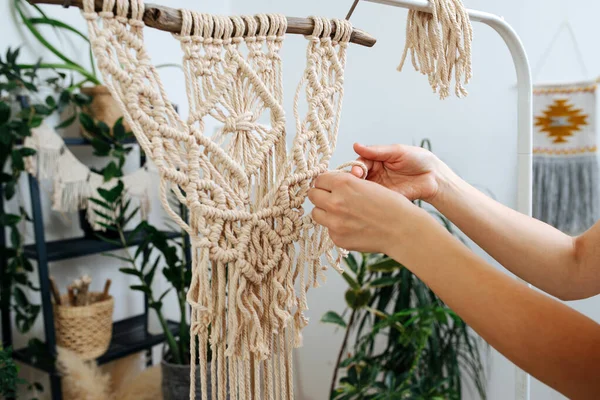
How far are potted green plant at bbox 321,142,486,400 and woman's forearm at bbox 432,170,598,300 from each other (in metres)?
0.67

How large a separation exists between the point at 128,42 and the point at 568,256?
0.77m

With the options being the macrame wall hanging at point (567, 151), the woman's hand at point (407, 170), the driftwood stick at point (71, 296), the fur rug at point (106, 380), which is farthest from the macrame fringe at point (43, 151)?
the macrame wall hanging at point (567, 151)

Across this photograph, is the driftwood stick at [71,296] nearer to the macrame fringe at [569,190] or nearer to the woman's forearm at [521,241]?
the woman's forearm at [521,241]

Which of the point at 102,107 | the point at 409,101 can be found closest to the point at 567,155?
the point at 409,101

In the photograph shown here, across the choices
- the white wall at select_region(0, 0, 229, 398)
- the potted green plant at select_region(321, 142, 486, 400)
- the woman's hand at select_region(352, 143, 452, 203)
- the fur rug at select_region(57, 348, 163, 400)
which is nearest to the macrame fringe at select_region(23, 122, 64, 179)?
the white wall at select_region(0, 0, 229, 398)

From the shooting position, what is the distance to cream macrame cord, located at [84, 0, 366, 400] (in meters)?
0.72

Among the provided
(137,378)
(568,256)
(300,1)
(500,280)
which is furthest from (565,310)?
(300,1)

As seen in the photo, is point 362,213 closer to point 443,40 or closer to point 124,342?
point 443,40

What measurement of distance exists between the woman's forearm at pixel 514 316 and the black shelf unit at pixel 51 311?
4.27 feet

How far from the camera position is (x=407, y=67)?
2012mm

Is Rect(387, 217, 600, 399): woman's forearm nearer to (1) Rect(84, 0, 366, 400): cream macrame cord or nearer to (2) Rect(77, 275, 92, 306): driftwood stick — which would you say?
(1) Rect(84, 0, 366, 400): cream macrame cord

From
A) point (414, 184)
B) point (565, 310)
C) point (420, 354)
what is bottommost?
point (420, 354)

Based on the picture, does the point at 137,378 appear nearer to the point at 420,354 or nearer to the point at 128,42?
the point at 420,354

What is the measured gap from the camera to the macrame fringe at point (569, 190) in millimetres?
1559
